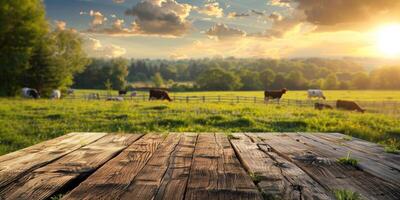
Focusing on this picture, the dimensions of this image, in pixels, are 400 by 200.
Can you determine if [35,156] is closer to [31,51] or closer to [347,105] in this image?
[347,105]

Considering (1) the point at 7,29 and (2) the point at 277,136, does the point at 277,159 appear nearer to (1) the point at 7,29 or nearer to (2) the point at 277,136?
(2) the point at 277,136

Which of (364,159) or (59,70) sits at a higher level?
(59,70)

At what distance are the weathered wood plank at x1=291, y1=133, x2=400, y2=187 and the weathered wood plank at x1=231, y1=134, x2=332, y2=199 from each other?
522 millimetres

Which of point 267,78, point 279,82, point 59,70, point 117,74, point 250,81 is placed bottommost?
point 279,82

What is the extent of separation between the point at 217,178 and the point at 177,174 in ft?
0.88

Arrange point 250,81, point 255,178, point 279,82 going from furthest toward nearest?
point 250,81
point 279,82
point 255,178

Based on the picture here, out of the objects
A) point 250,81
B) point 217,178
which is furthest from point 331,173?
point 250,81

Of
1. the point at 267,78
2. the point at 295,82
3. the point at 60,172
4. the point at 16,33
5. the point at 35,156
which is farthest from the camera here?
the point at 267,78

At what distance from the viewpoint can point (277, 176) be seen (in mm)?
2123

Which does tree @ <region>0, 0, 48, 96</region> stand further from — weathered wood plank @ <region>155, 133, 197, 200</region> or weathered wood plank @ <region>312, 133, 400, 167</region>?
weathered wood plank @ <region>312, 133, 400, 167</region>

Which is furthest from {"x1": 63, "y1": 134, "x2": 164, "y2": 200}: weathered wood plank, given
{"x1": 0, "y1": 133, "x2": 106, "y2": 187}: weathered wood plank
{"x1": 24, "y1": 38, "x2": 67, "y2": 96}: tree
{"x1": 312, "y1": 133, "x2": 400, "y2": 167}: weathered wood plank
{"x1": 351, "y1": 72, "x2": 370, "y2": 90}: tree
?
{"x1": 351, "y1": 72, "x2": 370, "y2": 90}: tree

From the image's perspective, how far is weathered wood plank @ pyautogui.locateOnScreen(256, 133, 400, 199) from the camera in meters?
1.87

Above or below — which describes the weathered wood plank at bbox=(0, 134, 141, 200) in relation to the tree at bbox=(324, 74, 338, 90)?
below

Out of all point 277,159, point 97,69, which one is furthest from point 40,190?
point 97,69
